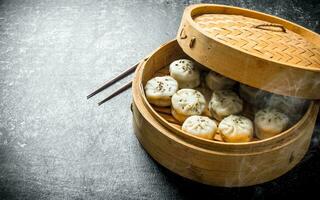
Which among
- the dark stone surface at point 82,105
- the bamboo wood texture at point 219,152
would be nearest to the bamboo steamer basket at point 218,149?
the bamboo wood texture at point 219,152

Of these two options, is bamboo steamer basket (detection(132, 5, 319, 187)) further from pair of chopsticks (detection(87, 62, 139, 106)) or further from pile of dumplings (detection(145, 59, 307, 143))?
pair of chopsticks (detection(87, 62, 139, 106))

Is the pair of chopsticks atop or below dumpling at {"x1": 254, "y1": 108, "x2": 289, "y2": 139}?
below

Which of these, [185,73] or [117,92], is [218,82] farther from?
[117,92]

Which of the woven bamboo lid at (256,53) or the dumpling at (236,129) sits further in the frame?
the dumpling at (236,129)

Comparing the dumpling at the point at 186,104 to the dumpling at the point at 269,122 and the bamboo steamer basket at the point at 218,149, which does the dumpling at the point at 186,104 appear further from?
the dumpling at the point at 269,122

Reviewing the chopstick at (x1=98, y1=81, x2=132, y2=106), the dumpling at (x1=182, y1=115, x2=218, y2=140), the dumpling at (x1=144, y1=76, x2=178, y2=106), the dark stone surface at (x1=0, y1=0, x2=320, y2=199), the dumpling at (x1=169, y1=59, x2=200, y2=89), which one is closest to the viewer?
the dumpling at (x1=182, y1=115, x2=218, y2=140)

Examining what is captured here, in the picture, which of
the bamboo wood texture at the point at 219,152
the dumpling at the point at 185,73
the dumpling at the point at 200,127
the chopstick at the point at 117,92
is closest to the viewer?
the bamboo wood texture at the point at 219,152

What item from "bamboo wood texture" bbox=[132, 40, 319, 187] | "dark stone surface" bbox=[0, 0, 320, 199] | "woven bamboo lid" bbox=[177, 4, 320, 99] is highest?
"woven bamboo lid" bbox=[177, 4, 320, 99]

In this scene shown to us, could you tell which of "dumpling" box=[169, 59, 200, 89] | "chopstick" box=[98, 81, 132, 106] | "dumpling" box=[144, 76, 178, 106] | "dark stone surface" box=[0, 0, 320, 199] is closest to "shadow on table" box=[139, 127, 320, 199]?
"dark stone surface" box=[0, 0, 320, 199]
